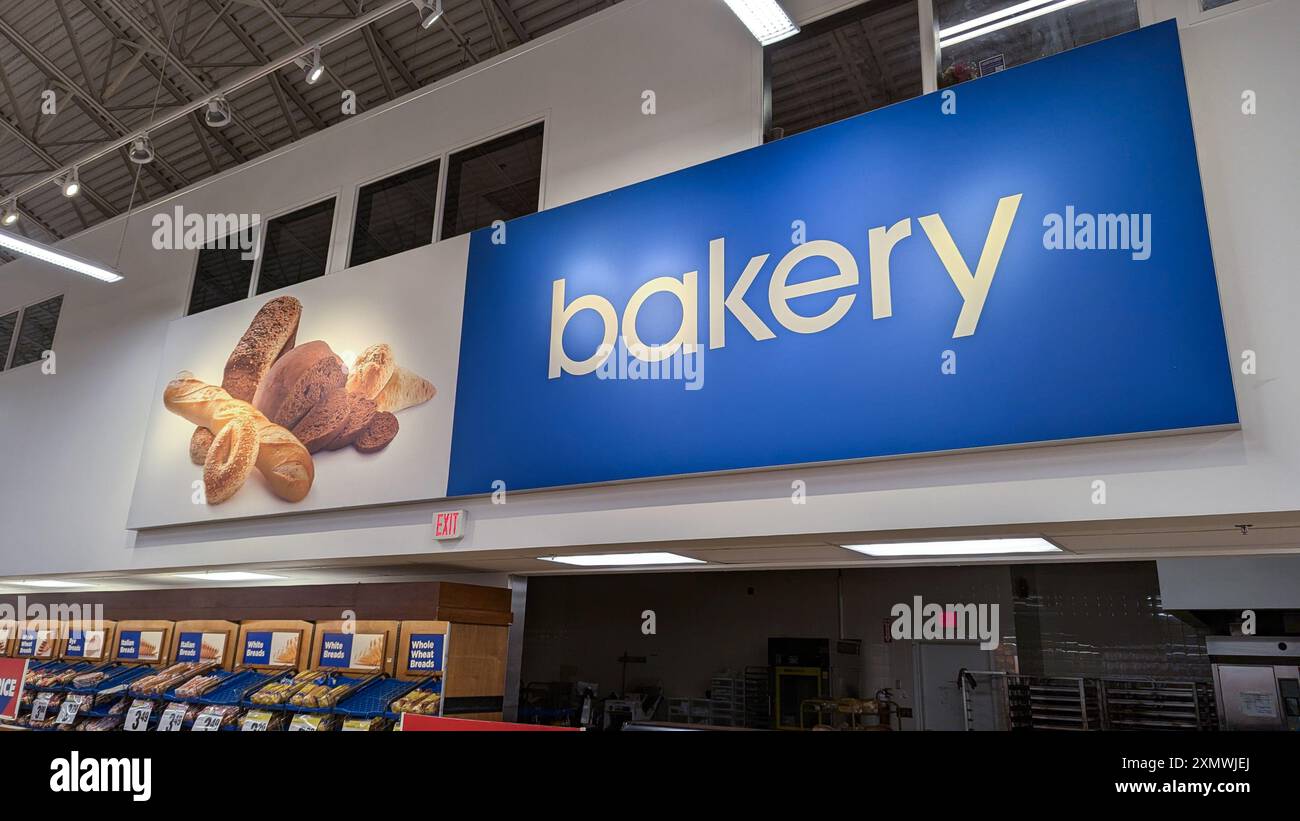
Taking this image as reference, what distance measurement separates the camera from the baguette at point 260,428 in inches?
230

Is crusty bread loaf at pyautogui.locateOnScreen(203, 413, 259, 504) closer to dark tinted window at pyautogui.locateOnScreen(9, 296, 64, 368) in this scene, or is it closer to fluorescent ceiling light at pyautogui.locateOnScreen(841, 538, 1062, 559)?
dark tinted window at pyautogui.locateOnScreen(9, 296, 64, 368)

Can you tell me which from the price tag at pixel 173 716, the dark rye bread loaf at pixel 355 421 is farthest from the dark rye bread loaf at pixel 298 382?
the price tag at pixel 173 716

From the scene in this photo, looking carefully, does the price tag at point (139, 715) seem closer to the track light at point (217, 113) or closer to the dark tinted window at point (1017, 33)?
the track light at point (217, 113)

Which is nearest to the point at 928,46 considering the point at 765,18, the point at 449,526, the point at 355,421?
the point at 765,18

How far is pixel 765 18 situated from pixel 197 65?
22.3ft

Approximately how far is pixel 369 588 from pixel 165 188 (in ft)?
30.4

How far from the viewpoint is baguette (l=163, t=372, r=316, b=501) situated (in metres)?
5.83

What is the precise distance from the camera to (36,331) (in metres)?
9.11

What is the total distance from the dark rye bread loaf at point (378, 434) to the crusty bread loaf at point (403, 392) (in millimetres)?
62

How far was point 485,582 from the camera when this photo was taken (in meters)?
5.75

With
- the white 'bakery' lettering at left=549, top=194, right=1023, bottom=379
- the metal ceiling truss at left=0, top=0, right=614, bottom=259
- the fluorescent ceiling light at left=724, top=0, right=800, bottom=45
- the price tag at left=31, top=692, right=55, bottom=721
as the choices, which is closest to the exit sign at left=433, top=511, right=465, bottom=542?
the white 'bakery' lettering at left=549, top=194, right=1023, bottom=379

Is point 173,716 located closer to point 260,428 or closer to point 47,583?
point 260,428
